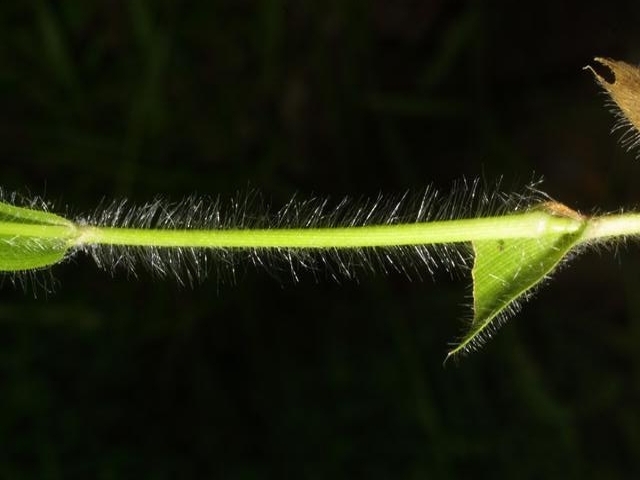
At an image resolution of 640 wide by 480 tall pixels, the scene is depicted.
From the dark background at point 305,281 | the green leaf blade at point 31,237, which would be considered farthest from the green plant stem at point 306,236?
the dark background at point 305,281

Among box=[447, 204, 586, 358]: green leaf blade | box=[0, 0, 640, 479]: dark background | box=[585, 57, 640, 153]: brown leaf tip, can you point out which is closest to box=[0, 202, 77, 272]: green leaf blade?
box=[447, 204, 586, 358]: green leaf blade

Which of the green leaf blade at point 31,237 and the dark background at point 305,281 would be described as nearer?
the green leaf blade at point 31,237

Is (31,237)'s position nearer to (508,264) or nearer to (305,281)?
(508,264)

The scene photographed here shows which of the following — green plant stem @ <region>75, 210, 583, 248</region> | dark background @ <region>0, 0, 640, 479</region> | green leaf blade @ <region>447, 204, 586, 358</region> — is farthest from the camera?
dark background @ <region>0, 0, 640, 479</region>

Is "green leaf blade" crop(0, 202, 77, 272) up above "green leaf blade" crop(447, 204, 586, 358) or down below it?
above

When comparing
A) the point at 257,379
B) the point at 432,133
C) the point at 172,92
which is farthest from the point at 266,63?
the point at 257,379

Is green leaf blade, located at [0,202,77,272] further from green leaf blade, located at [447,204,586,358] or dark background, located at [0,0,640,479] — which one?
dark background, located at [0,0,640,479]

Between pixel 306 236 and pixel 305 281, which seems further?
pixel 305 281

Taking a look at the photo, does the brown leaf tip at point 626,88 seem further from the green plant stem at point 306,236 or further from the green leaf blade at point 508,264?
the green plant stem at point 306,236

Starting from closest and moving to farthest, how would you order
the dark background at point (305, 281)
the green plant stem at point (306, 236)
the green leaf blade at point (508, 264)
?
the green plant stem at point (306, 236) < the green leaf blade at point (508, 264) < the dark background at point (305, 281)

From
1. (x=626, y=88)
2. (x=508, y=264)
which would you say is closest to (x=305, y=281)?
(x=508, y=264)
